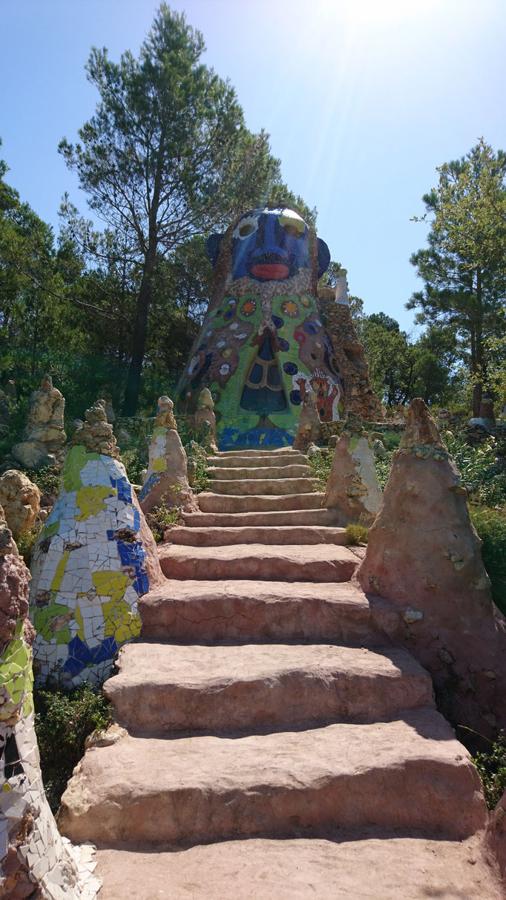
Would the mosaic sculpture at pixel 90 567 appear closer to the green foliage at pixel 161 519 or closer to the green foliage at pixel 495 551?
the green foliage at pixel 161 519

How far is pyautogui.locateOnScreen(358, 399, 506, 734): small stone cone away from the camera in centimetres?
384

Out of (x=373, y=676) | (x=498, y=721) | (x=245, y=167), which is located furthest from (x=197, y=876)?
(x=245, y=167)

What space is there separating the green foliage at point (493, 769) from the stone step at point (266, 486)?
427 centimetres

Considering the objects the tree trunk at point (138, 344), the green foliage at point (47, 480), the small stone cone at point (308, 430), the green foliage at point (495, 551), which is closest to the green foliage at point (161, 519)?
the green foliage at point (47, 480)

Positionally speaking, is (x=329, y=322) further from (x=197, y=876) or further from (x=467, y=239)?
(x=197, y=876)

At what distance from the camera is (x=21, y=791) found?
2121 millimetres

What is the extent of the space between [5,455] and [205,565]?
4943 mm

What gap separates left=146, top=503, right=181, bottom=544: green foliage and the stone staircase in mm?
1305

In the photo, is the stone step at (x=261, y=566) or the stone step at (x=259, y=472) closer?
the stone step at (x=261, y=566)

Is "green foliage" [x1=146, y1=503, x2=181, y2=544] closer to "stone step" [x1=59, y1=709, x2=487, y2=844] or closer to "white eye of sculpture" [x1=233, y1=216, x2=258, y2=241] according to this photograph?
"stone step" [x1=59, y1=709, x2=487, y2=844]

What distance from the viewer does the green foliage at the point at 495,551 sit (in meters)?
4.87

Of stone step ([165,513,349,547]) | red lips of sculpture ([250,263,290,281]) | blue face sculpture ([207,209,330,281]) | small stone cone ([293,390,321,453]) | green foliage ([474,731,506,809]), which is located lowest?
green foliage ([474,731,506,809])

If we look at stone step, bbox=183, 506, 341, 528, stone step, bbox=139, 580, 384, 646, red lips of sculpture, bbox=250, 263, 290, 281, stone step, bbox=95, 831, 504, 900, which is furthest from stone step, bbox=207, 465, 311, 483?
red lips of sculpture, bbox=250, 263, 290, 281

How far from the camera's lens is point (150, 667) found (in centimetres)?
Answer: 360
